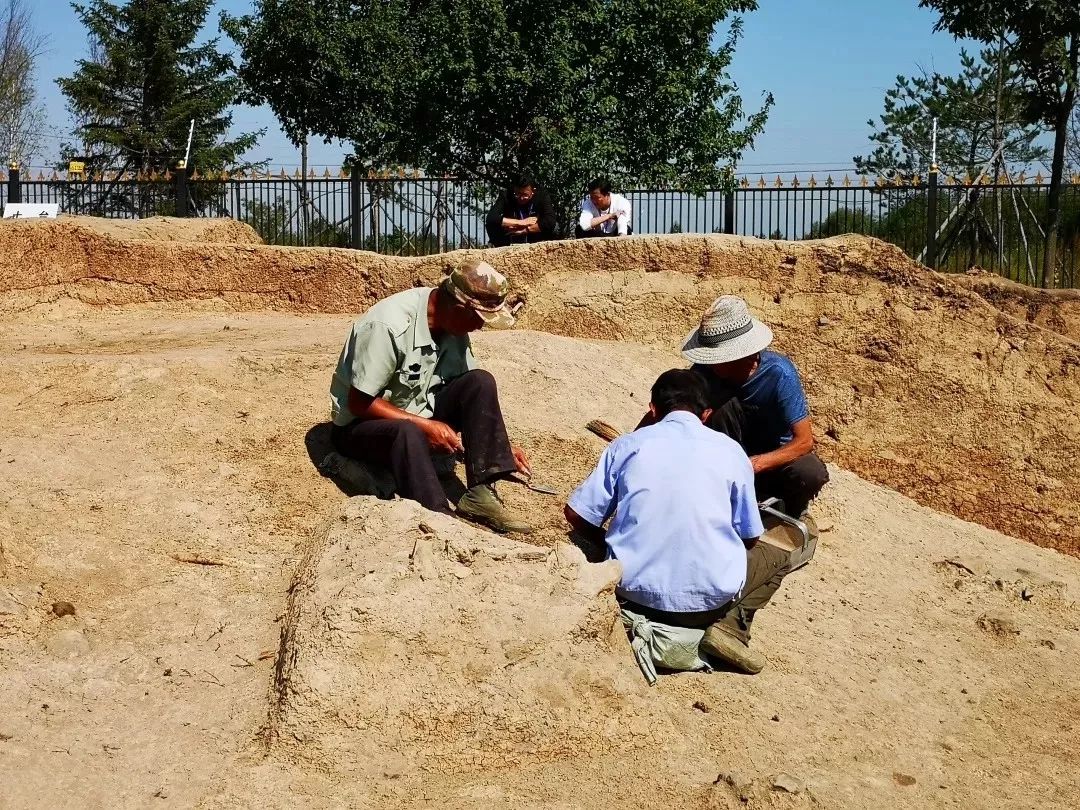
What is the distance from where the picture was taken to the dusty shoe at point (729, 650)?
14.9ft

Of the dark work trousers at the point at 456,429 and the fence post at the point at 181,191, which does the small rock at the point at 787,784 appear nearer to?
the dark work trousers at the point at 456,429

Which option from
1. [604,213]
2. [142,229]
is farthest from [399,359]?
[604,213]

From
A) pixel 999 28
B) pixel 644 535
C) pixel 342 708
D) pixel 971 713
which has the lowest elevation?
pixel 971 713

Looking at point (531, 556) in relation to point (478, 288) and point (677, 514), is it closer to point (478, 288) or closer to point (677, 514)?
point (677, 514)

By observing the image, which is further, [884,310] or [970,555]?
[884,310]

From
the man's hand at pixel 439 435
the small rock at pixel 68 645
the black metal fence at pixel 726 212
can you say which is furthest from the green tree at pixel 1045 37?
the small rock at pixel 68 645

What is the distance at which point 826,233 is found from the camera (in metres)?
15.6

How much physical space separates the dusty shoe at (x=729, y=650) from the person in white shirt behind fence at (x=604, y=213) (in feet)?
20.7

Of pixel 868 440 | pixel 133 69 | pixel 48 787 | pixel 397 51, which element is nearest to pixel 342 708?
pixel 48 787

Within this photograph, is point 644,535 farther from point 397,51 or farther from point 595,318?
Answer: point 397,51

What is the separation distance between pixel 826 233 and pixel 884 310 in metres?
8.08

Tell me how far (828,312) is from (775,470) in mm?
2717

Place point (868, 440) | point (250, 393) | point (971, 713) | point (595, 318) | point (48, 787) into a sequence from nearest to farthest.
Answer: point (48, 787), point (971, 713), point (250, 393), point (868, 440), point (595, 318)

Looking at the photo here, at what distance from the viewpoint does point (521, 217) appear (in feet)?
32.7
